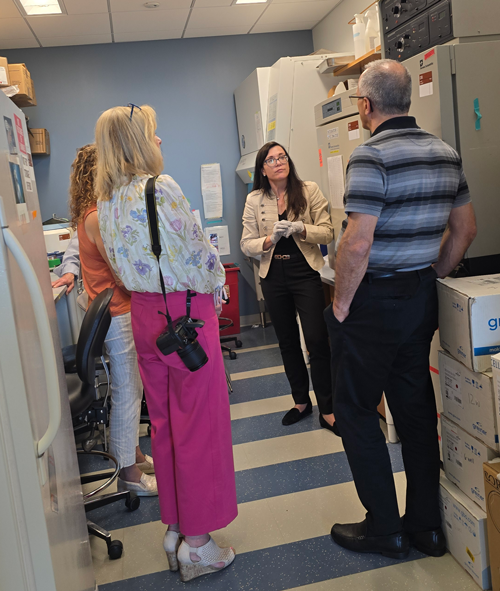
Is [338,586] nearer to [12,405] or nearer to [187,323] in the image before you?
[187,323]

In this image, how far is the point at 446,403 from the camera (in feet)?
5.87

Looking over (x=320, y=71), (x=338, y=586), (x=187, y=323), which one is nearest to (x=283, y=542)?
(x=338, y=586)

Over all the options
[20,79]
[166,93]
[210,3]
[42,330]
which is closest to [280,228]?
[42,330]

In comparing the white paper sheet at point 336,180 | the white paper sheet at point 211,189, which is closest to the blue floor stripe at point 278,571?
the white paper sheet at point 336,180

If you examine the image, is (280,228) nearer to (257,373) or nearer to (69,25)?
(257,373)

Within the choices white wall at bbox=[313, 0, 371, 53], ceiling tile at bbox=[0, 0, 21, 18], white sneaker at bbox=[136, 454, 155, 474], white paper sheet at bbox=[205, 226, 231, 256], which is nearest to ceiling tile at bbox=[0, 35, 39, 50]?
ceiling tile at bbox=[0, 0, 21, 18]

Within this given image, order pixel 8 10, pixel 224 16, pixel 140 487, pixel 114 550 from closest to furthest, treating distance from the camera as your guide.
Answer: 1. pixel 114 550
2. pixel 140 487
3. pixel 8 10
4. pixel 224 16

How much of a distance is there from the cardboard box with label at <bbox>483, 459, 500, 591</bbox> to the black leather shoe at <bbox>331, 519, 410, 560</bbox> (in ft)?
1.07

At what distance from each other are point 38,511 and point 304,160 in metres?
3.36

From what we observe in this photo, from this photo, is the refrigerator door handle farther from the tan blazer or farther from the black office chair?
the tan blazer

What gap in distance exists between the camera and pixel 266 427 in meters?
3.02

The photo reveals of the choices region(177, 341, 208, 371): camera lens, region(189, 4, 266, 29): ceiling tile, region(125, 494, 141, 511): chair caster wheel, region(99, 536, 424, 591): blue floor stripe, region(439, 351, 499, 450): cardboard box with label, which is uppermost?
region(189, 4, 266, 29): ceiling tile

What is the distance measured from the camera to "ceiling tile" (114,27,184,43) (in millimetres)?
4539

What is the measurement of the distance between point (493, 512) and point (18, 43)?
475 cm
